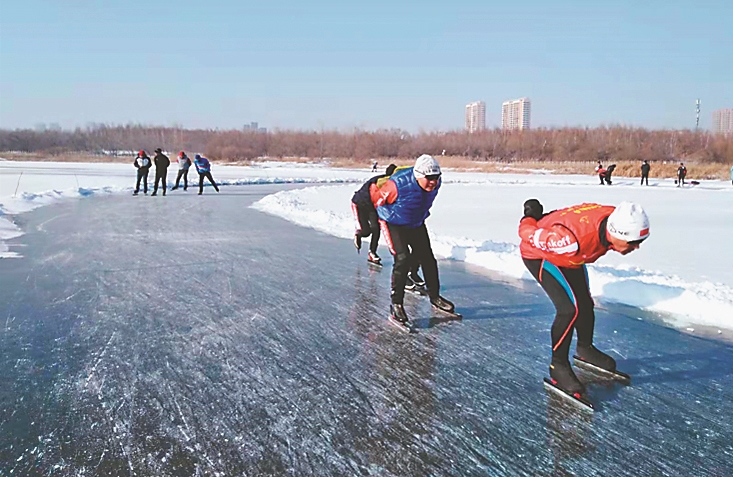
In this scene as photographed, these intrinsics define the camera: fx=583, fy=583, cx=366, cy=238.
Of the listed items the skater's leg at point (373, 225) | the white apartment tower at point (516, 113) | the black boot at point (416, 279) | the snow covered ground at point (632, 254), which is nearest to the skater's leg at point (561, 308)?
the snow covered ground at point (632, 254)

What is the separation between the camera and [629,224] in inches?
123

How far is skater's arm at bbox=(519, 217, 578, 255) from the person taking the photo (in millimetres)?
3381

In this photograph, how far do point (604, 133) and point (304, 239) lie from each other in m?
94.0

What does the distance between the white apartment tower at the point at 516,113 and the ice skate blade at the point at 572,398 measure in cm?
16919

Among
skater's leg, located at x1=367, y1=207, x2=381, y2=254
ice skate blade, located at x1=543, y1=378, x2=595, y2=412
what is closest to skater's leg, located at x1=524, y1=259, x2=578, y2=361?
ice skate blade, located at x1=543, y1=378, x2=595, y2=412

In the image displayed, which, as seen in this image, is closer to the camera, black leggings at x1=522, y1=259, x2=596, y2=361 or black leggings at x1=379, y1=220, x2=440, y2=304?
black leggings at x1=522, y1=259, x2=596, y2=361

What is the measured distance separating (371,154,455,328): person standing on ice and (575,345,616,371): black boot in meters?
1.50

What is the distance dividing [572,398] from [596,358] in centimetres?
63

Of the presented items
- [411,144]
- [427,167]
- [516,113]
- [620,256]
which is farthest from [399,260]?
[516,113]

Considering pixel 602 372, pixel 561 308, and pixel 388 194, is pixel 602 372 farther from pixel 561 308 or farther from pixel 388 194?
pixel 388 194

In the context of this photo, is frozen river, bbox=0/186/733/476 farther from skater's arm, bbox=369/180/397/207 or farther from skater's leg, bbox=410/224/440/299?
skater's arm, bbox=369/180/397/207

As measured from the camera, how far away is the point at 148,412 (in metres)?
3.33

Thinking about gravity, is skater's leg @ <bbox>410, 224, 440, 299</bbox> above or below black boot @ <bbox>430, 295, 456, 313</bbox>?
above

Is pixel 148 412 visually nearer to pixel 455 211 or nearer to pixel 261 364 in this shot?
pixel 261 364
